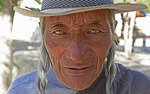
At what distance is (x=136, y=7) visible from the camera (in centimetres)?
144

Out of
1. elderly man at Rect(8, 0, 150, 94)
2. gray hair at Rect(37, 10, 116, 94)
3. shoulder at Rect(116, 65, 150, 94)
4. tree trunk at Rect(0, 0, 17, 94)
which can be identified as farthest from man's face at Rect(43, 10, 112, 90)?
tree trunk at Rect(0, 0, 17, 94)

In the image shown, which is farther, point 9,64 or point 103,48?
point 9,64

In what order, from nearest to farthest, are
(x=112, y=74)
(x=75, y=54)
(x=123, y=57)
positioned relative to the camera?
(x=75, y=54), (x=112, y=74), (x=123, y=57)

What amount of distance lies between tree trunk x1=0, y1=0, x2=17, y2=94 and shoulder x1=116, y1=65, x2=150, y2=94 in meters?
1.66

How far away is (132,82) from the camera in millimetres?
1666

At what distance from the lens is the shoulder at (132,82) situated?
1629 millimetres

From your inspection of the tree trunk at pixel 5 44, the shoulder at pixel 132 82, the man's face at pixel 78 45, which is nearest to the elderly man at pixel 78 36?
the man's face at pixel 78 45

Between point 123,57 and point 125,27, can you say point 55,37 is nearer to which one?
point 125,27

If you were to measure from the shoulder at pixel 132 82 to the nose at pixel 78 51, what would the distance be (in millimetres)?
473

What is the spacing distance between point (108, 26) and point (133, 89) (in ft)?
1.70

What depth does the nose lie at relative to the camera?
1.30 m

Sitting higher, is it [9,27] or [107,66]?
[9,27]

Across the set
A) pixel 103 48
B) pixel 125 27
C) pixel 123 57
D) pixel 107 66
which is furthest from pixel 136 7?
pixel 123 57

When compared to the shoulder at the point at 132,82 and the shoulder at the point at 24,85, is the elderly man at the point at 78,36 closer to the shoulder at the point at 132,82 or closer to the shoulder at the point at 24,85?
the shoulder at the point at 132,82
